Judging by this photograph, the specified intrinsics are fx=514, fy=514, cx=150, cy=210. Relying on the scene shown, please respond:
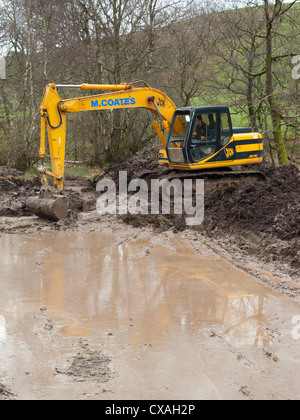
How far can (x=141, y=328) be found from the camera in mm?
6133

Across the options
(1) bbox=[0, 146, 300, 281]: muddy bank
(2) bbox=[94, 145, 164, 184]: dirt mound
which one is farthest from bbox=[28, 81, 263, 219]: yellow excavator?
(2) bbox=[94, 145, 164, 184]: dirt mound

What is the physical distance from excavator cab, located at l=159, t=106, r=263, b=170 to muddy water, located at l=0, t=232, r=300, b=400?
4.14 meters

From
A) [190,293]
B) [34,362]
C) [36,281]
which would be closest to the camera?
[34,362]

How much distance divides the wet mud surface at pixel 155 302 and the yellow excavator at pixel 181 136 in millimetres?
1155

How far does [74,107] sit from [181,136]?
9.94 ft

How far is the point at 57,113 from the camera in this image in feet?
39.5

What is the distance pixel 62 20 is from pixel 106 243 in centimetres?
1266

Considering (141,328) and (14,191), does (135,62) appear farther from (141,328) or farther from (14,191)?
(141,328)

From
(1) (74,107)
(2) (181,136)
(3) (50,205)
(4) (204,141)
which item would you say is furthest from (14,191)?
(4) (204,141)

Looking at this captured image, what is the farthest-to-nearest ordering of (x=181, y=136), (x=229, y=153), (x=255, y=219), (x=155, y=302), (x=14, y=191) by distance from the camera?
(x=14, y=191), (x=229, y=153), (x=181, y=136), (x=255, y=219), (x=155, y=302)

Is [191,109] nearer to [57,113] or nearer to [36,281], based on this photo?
[57,113]

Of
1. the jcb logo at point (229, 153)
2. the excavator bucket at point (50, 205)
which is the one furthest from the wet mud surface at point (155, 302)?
the jcb logo at point (229, 153)

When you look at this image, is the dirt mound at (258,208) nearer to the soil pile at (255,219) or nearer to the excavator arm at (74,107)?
the soil pile at (255,219)
